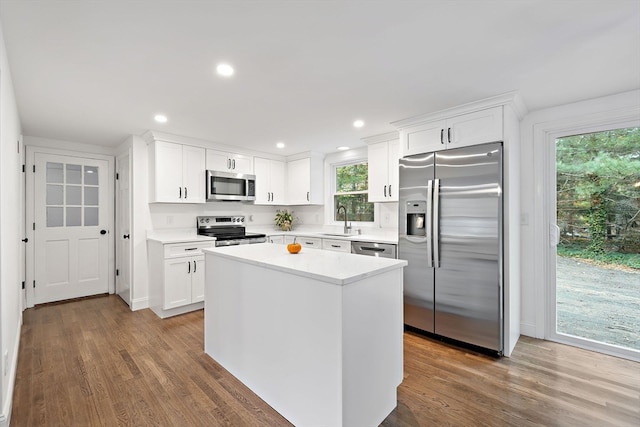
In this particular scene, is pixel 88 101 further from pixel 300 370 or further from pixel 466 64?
pixel 466 64

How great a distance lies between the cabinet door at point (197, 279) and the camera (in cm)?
380

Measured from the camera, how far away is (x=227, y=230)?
15.5 feet

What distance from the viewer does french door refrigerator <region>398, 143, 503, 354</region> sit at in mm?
2656

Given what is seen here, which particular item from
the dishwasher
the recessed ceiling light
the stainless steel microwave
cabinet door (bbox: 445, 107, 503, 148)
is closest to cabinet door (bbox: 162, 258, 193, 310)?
the stainless steel microwave

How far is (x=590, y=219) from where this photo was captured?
2.87 meters

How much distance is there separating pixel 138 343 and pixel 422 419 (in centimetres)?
258

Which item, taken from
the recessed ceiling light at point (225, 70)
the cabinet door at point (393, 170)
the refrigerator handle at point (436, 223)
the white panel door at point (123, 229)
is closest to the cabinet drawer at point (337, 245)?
the cabinet door at point (393, 170)

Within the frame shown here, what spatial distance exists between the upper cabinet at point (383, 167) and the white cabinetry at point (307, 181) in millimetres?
1226

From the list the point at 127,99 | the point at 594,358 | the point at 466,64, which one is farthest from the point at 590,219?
the point at 127,99

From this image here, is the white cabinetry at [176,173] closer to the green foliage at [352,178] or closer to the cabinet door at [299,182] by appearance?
the cabinet door at [299,182]

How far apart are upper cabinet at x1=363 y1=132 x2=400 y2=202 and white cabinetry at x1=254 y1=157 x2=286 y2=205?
1817 millimetres

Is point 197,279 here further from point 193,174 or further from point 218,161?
point 218,161

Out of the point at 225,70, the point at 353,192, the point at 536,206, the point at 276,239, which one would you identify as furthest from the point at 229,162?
the point at 536,206

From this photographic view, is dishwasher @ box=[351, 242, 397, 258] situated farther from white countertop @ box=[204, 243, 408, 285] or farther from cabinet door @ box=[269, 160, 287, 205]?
cabinet door @ box=[269, 160, 287, 205]
